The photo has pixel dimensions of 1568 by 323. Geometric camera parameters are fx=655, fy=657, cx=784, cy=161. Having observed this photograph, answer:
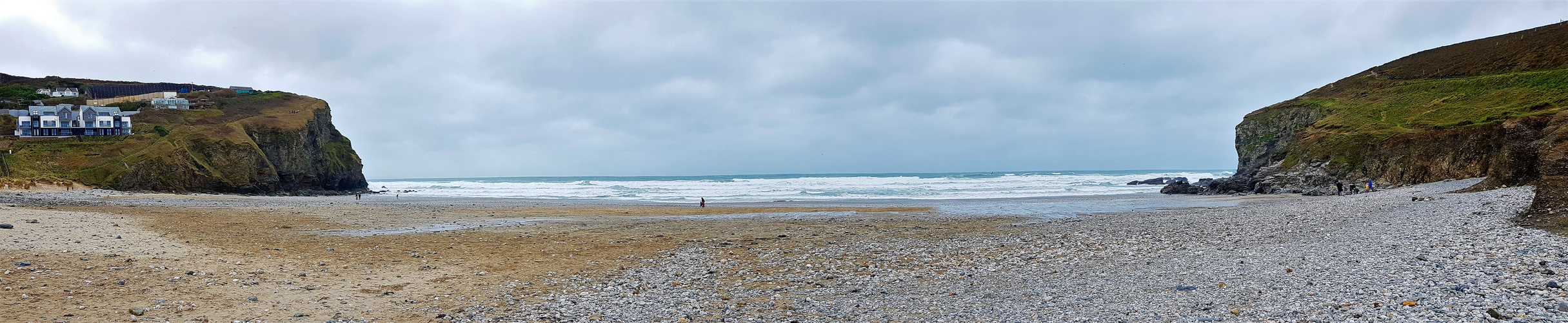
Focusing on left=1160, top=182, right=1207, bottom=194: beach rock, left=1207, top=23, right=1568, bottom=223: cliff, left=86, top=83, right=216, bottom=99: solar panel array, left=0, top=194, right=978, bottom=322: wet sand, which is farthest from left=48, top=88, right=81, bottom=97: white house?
left=1207, top=23, right=1568, bottom=223: cliff

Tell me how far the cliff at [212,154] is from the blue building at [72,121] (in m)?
1.88

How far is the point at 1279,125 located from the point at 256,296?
6826cm

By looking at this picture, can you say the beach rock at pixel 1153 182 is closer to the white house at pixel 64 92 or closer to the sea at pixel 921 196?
the sea at pixel 921 196

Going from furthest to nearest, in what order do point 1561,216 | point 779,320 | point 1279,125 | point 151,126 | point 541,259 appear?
point 151,126
point 1279,125
point 541,259
point 1561,216
point 779,320

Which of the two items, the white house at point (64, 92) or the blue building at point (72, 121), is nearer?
the blue building at point (72, 121)

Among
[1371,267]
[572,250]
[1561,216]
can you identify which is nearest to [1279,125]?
[1561,216]

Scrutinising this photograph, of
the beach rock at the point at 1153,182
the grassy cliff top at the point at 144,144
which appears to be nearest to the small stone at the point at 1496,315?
the grassy cliff top at the point at 144,144

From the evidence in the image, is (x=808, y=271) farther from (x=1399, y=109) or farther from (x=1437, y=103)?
(x=1437, y=103)

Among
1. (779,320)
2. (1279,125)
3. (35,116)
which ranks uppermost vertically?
(35,116)

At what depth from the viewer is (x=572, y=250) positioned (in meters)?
15.1

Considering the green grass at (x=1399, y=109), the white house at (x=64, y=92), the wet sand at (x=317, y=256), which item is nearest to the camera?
the wet sand at (x=317, y=256)

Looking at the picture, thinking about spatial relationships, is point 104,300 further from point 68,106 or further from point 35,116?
point 68,106

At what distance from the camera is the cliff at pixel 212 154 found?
49.1 meters

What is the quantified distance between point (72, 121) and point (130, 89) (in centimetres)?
6316
